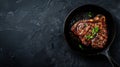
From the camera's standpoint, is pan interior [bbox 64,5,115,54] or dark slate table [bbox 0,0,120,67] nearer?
pan interior [bbox 64,5,115,54]

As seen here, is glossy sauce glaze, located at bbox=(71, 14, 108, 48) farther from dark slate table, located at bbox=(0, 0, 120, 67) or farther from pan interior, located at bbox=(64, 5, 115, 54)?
dark slate table, located at bbox=(0, 0, 120, 67)

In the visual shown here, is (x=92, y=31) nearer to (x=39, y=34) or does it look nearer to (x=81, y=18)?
(x=81, y=18)

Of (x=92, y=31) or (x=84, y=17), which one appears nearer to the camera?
(x=92, y=31)

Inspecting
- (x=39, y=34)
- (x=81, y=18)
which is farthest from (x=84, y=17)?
(x=39, y=34)

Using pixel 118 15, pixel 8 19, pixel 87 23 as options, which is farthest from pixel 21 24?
pixel 118 15

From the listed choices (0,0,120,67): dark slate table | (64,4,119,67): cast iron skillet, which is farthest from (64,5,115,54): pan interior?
(0,0,120,67): dark slate table

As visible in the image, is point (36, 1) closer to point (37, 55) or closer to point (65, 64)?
point (37, 55)

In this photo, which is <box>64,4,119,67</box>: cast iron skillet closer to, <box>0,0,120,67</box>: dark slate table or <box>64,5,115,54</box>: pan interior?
<box>64,5,115,54</box>: pan interior

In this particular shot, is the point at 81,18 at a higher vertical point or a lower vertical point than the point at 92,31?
higher
